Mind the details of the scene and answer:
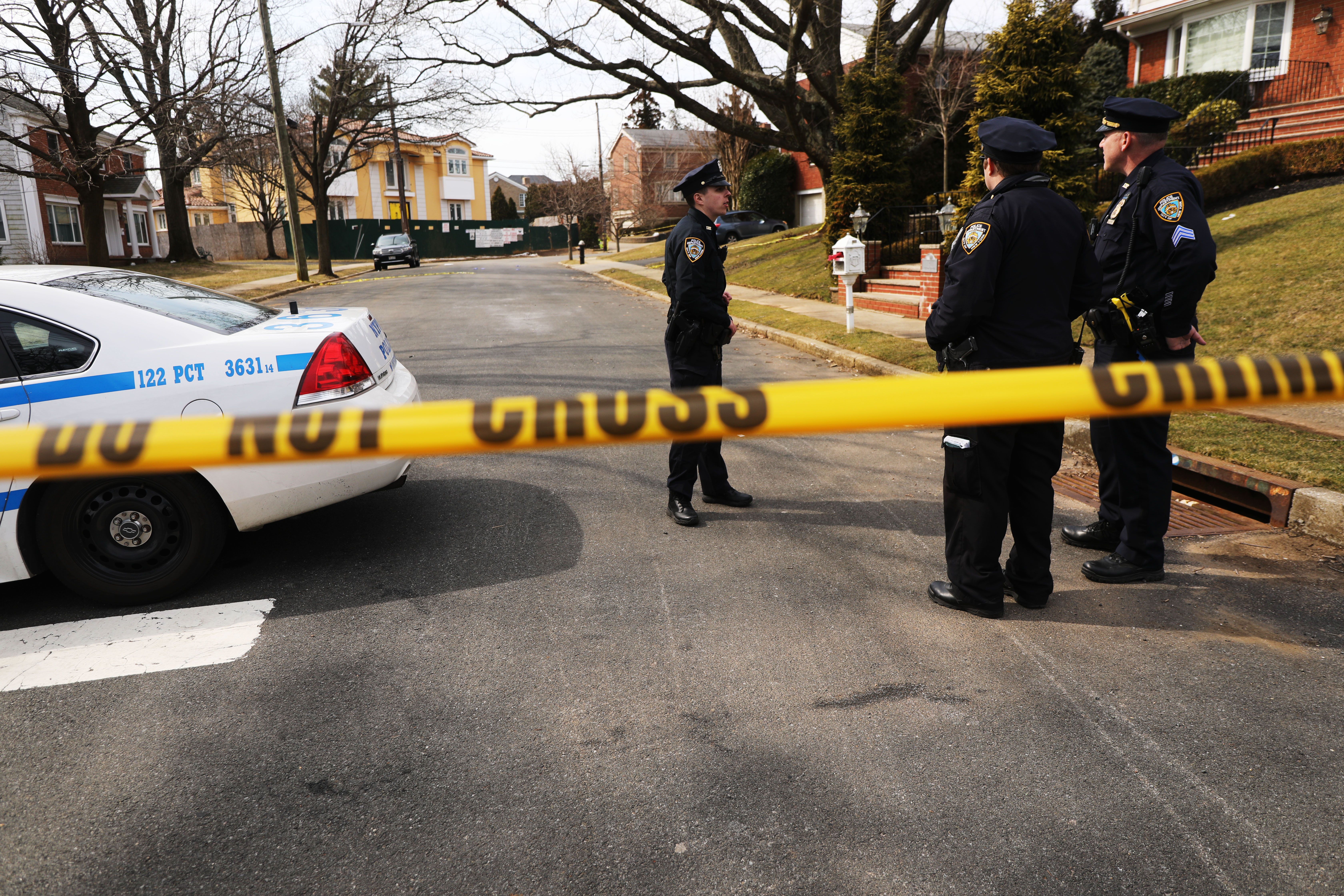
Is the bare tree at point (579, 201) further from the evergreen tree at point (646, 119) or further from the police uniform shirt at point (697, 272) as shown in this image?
the police uniform shirt at point (697, 272)

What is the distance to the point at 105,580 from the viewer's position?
396cm

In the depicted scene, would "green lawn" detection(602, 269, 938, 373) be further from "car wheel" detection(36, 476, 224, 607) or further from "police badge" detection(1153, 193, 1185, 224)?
"car wheel" detection(36, 476, 224, 607)

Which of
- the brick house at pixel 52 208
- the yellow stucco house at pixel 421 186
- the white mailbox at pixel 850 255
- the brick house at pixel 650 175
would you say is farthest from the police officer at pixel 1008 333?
the yellow stucco house at pixel 421 186

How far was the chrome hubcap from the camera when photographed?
3.95 m

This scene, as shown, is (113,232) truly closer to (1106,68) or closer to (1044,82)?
(1106,68)

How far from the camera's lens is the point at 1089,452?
6320 mm

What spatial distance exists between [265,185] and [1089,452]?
68358 millimetres

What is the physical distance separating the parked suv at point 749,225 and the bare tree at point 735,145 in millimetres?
3534

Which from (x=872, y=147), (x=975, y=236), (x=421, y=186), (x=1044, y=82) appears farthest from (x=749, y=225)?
(x=421, y=186)

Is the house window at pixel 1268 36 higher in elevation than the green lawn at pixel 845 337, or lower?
higher

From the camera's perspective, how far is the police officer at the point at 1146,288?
3.96 meters

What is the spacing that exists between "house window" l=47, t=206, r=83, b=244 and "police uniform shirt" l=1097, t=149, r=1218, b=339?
43.8 metres

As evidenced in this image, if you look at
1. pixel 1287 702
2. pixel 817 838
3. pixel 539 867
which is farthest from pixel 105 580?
pixel 1287 702

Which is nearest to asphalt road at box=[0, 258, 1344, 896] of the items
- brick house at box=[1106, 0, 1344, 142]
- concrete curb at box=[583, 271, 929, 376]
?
concrete curb at box=[583, 271, 929, 376]
